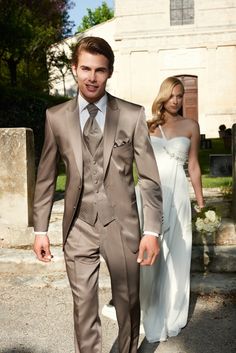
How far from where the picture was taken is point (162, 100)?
3.73 metres

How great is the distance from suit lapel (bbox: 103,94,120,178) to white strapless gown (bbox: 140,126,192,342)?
1.37 metres

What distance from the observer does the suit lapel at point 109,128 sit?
2424 mm

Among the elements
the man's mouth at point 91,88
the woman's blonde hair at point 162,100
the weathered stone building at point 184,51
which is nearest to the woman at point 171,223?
the woman's blonde hair at point 162,100

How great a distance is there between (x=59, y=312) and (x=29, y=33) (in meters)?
15.0

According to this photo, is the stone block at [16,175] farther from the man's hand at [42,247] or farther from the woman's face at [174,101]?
the man's hand at [42,247]

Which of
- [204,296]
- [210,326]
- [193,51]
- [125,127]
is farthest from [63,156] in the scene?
[193,51]

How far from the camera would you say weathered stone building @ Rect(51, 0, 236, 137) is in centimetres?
2544

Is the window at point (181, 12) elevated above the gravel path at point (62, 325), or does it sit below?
above

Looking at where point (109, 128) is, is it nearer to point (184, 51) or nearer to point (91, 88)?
point (91, 88)

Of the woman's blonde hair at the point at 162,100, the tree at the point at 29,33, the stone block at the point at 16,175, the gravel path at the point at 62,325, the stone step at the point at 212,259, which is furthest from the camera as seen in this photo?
the tree at the point at 29,33

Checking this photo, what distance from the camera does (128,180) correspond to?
252 cm

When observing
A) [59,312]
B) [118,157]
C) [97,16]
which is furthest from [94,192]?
[97,16]

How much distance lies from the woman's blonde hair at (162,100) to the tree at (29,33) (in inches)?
523

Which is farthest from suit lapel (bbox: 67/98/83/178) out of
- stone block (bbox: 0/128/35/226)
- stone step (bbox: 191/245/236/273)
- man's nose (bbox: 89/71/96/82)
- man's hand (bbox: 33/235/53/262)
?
stone block (bbox: 0/128/35/226)
